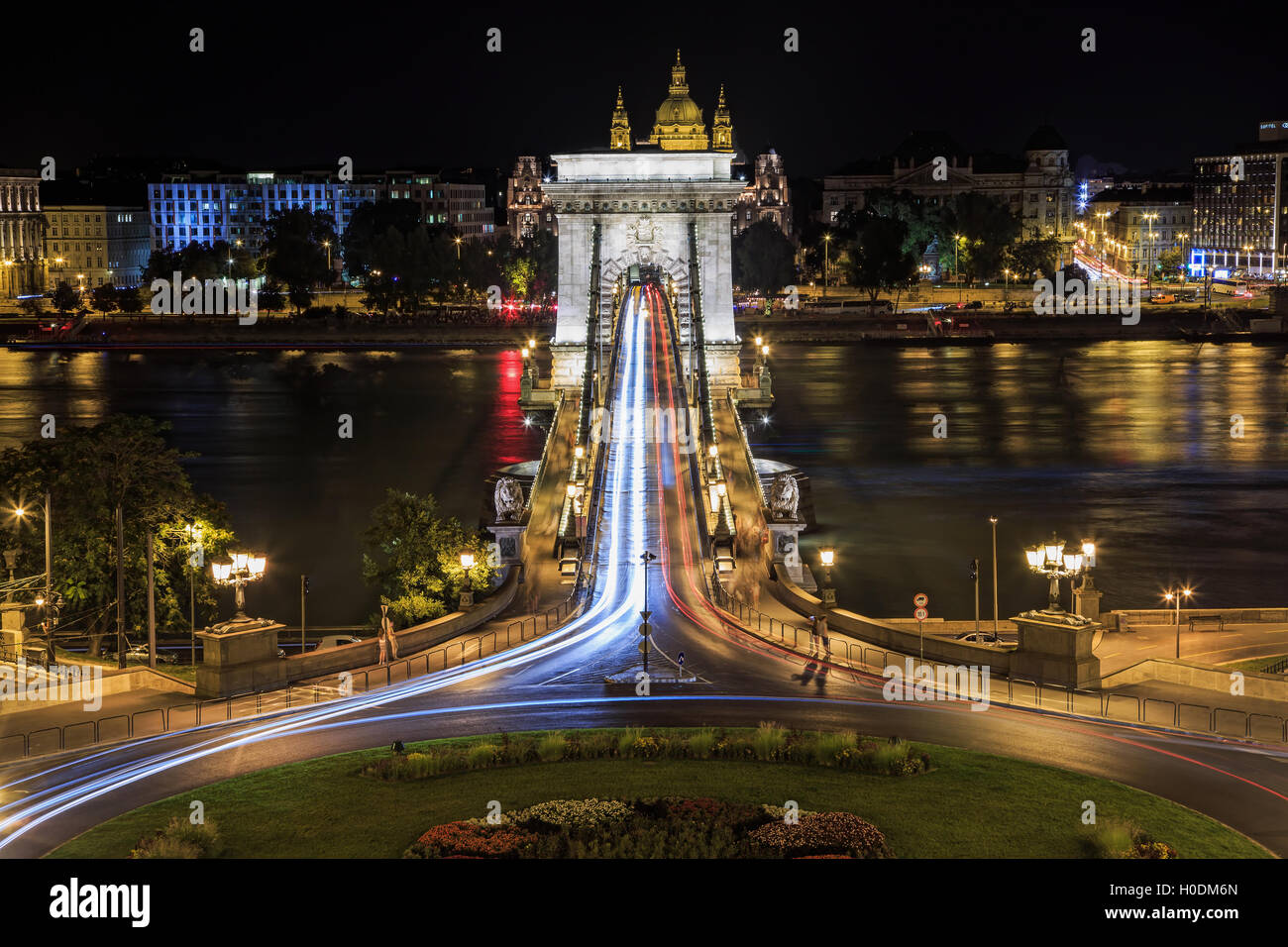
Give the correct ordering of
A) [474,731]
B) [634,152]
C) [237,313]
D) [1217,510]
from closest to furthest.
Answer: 1. [474,731]
2. [1217,510]
3. [634,152]
4. [237,313]

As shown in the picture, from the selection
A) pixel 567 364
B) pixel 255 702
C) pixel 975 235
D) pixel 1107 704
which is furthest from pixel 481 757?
pixel 975 235

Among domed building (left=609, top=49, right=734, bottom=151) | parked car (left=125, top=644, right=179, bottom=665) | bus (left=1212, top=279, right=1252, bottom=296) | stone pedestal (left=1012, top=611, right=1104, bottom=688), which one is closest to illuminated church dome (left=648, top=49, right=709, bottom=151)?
domed building (left=609, top=49, right=734, bottom=151)

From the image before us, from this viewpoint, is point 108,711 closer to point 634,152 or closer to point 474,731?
point 474,731

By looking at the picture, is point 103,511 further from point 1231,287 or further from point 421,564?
point 1231,287

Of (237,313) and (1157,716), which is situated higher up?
(237,313)

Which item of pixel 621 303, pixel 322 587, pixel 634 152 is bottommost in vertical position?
pixel 322 587

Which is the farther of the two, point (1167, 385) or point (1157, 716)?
point (1167, 385)
